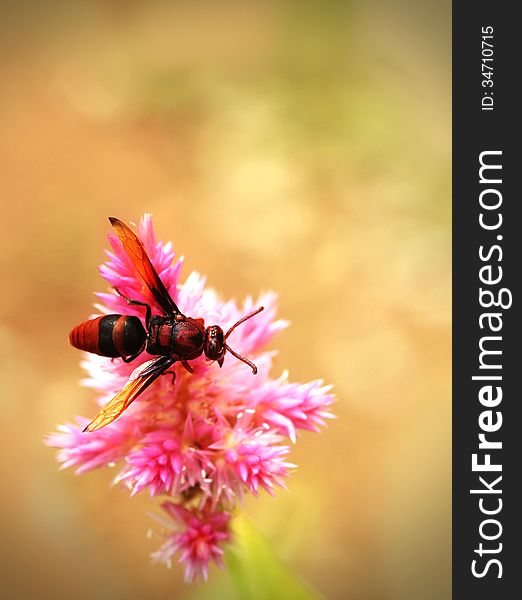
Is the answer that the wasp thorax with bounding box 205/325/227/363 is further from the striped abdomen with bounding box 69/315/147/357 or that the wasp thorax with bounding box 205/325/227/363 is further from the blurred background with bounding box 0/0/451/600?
the blurred background with bounding box 0/0/451/600

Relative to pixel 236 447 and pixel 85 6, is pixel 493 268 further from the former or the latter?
pixel 85 6

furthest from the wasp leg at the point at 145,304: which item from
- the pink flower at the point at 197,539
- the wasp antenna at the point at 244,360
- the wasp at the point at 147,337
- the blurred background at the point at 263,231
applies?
the blurred background at the point at 263,231

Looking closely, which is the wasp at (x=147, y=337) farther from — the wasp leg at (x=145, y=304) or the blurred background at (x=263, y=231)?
the blurred background at (x=263, y=231)

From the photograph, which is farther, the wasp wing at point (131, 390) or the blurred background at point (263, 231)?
the blurred background at point (263, 231)

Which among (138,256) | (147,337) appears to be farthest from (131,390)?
(138,256)

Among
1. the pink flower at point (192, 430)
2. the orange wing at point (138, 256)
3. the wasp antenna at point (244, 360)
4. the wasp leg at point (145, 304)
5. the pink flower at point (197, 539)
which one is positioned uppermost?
the orange wing at point (138, 256)

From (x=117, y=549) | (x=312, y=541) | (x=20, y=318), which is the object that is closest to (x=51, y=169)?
(x=20, y=318)

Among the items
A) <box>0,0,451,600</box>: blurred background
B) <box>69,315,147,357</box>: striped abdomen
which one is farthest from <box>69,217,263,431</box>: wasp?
<box>0,0,451,600</box>: blurred background

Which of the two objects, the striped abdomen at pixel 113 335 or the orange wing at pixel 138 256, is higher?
the orange wing at pixel 138 256
